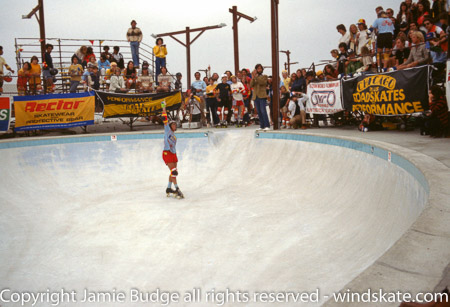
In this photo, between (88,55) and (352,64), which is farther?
(88,55)

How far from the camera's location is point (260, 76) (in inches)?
495

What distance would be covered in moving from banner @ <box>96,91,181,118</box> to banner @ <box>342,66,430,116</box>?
7026mm

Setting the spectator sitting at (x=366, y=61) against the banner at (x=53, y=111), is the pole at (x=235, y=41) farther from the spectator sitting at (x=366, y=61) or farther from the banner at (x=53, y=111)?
the spectator sitting at (x=366, y=61)

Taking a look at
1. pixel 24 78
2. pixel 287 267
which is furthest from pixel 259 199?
pixel 24 78

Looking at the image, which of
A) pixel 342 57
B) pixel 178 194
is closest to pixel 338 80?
pixel 342 57

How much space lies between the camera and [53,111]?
13422 millimetres

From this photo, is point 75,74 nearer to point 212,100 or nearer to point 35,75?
point 35,75

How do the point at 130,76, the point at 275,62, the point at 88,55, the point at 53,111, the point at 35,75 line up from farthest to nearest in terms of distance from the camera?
1. the point at 88,55
2. the point at 130,76
3. the point at 35,75
4. the point at 53,111
5. the point at 275,62

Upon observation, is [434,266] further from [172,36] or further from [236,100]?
[172,36]

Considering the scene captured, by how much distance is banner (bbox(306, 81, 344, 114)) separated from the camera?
1188 cm

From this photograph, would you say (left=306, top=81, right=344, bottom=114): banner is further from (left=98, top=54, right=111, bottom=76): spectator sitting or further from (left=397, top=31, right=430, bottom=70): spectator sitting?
(left=98, top=54, right=111, bottom=76): spectator sitting

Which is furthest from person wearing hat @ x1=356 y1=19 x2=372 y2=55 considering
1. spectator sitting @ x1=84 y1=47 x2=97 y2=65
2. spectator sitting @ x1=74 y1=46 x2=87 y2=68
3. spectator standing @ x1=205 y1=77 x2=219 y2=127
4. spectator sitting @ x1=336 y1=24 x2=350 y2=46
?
spectator sitting @ x1=74 y1=46 x2=87 y2=68

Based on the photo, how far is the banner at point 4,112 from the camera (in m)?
12.7

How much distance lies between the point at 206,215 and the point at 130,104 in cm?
847
